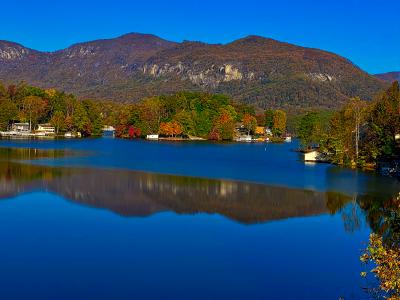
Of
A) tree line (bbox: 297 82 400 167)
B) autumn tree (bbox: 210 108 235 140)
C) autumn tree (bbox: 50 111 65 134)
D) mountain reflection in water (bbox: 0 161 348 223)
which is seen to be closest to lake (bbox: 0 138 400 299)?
mountain reflection in water (bbox: 0 161 348 223)

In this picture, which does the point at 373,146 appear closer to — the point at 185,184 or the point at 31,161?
the point at 185,184

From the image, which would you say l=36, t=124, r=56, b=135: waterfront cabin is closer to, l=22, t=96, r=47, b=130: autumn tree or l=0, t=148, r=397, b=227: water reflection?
l=22, t=96, r=47, b=130: autumn tree

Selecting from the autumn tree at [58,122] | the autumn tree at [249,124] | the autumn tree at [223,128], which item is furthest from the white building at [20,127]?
the autumn tree at [249,124]

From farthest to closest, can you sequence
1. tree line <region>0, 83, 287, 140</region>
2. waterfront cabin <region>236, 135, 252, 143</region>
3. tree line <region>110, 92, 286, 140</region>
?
waterfront cabin <region>236, 135, 252, 143</region>, tree line <region>110, 92, 286, 140</region>, tree line <region>0, 83, 287, 140</region>

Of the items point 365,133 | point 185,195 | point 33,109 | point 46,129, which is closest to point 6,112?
point 33,109

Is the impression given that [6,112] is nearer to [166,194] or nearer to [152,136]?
[152,136]

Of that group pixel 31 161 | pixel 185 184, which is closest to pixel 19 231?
pixel 185 184

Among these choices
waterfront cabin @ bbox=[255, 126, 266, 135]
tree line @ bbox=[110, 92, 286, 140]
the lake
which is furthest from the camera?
waterfront cabin @ bbox=[255, 126, 266, 135]
